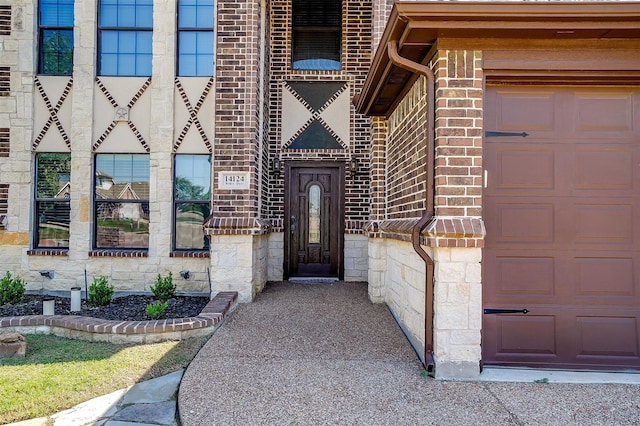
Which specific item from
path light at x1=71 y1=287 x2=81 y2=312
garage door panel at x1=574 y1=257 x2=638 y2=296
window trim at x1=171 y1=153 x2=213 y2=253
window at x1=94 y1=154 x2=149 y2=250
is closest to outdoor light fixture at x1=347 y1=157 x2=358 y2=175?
window trim at x1=171 y1=153 x2=213 y2=253

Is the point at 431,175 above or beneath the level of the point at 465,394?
above

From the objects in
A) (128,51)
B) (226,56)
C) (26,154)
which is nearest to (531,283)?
(226,56)

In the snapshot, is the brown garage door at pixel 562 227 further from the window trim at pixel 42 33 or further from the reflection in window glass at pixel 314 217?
the window trim at pixel 42 33

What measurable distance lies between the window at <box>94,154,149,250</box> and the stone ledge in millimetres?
2183

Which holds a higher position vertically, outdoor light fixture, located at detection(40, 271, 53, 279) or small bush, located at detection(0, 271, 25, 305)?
outdoor light fixture, located at detection(40, 271, 53, 279)

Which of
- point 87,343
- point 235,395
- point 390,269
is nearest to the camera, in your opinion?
point 235,395

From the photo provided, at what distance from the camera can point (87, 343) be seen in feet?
15.6

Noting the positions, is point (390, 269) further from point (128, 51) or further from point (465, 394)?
point (128, 51)

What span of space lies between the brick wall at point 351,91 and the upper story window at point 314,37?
0.20 meters

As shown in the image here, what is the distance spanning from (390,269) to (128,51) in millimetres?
5623

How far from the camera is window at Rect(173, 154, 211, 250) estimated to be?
717 centimetres

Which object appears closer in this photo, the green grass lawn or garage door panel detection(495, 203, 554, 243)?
the green grass lawn

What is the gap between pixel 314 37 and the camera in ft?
27.6

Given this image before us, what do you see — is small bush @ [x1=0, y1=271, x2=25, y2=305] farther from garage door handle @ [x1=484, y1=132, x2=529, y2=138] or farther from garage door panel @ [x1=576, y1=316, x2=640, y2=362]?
garage door panel @ [x1=576, y1=316, x2=640, y2=362]
